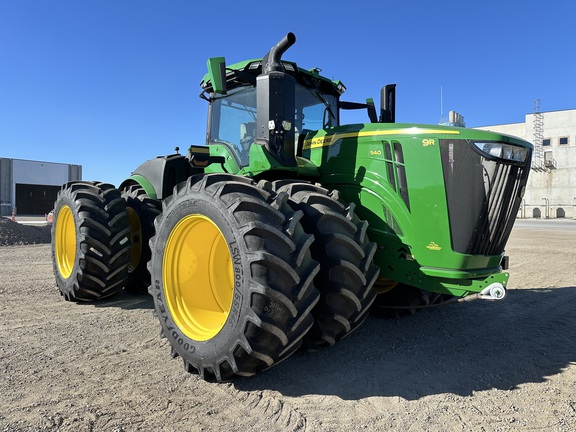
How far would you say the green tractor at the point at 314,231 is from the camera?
9.49ft

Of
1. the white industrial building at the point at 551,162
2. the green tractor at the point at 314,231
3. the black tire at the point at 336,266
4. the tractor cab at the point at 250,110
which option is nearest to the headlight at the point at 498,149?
the green tractor at the point at 314,231

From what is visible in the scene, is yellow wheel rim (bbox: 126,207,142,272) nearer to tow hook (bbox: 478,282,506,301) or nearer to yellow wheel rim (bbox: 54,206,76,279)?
yellow wheel rim (bbox: 54,206,76,279)

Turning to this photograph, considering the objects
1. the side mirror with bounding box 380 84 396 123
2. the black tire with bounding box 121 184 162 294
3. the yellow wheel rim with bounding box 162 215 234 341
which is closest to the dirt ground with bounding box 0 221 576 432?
the yellow wheel rim with bounding box 162 215 234 341

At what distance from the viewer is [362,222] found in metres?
3.42

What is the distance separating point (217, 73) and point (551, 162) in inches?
1841

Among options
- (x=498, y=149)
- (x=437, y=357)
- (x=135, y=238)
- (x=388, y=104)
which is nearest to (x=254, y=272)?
(x=437, y=357)

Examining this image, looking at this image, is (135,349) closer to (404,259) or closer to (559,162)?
(404,259)

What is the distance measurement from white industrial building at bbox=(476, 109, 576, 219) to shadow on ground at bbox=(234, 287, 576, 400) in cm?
4205

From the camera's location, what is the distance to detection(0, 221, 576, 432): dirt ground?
262 centimetres

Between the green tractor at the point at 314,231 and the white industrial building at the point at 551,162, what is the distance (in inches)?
1702

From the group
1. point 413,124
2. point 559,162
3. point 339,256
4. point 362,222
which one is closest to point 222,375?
point 339,256

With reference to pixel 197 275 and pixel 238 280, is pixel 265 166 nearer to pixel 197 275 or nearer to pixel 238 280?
pixel 197 275

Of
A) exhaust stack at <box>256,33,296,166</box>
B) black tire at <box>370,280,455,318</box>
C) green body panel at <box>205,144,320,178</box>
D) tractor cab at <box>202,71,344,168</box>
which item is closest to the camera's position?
exhaust stack at <box>256,33,296,166</box>

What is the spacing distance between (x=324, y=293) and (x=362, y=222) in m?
0.67
